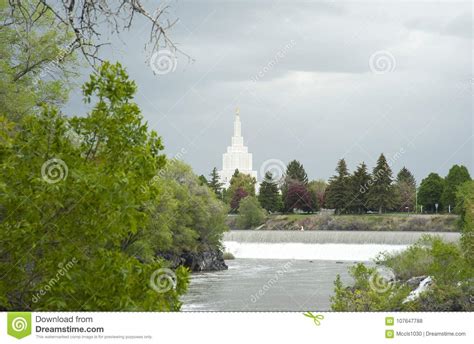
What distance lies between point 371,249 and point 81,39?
18.1m

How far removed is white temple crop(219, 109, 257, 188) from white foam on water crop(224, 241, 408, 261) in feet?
17.5

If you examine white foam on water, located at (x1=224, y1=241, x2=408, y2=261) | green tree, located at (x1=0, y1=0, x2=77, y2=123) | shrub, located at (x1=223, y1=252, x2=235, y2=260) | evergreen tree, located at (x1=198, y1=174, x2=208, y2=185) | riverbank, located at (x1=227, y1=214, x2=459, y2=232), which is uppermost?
green tree, located at (x1=0, y1=0, x2=77, y2=123)

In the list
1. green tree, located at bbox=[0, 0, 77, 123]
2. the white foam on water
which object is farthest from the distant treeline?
the white foam on water

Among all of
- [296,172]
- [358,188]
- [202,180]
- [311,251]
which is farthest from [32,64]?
[202,180]

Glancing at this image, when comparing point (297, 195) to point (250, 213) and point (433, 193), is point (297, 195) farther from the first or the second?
point (250, 213)

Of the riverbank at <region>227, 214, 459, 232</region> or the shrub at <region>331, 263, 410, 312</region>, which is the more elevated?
the riverbank at <region>227, 214, 459, 232</region>

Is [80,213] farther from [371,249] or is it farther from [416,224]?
[371,249]

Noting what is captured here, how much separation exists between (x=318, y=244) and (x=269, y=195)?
781 cm

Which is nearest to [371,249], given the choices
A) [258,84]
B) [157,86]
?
[258,84]

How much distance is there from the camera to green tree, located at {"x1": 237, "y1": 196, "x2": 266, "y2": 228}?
15923 millimetres

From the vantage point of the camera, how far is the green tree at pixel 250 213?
15.9 metres

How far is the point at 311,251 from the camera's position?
22.5 meters

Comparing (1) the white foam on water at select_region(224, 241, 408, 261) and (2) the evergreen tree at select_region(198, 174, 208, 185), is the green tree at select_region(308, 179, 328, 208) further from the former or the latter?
(2) the evergreen tree at select_region(198, 174, 208, 185)

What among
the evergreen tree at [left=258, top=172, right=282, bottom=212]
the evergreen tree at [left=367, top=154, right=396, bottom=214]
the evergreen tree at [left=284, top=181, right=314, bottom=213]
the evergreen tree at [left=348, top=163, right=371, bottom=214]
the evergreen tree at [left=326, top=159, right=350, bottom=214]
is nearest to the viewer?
the evergreen tree at [left=367, top=154, right=396, bottom=214]
